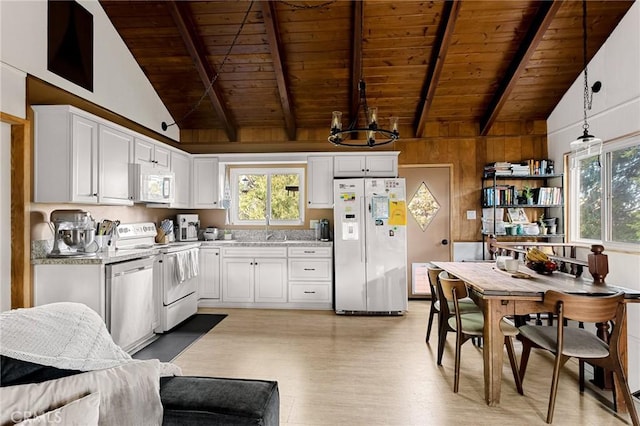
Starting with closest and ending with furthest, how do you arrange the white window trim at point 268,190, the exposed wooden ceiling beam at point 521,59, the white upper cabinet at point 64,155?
the white upper cabinet at point 64,155
the exposed wooden ceiling beam at point 521,59
the white window trim at point 268,190

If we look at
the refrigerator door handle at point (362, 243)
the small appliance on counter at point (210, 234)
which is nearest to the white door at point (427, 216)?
the refrigerator door handle at point (362, 243)

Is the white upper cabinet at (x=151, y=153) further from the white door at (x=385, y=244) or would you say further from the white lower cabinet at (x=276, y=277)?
the white door at (x=385, y=244)

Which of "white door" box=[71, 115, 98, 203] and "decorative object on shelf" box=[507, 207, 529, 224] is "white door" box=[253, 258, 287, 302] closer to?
"white door" box=[71, 115, 98, 203]

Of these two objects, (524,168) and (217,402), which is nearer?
(217,402)

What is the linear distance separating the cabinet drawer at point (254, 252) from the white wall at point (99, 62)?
201cm

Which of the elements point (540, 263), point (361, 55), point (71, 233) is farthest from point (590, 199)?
point (71, 233)

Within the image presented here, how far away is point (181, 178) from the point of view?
192 inches

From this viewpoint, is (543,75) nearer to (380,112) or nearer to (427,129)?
(427,129)

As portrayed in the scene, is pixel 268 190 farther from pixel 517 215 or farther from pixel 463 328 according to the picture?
pixel 517 215

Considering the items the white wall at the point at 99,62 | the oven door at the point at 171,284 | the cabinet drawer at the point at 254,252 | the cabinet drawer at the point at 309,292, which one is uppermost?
the white wall at the point at 99,62

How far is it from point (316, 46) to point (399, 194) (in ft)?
7.06

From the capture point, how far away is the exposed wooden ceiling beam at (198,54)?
3584 millimetres

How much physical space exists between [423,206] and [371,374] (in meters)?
3.08

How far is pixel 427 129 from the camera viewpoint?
205 inches
